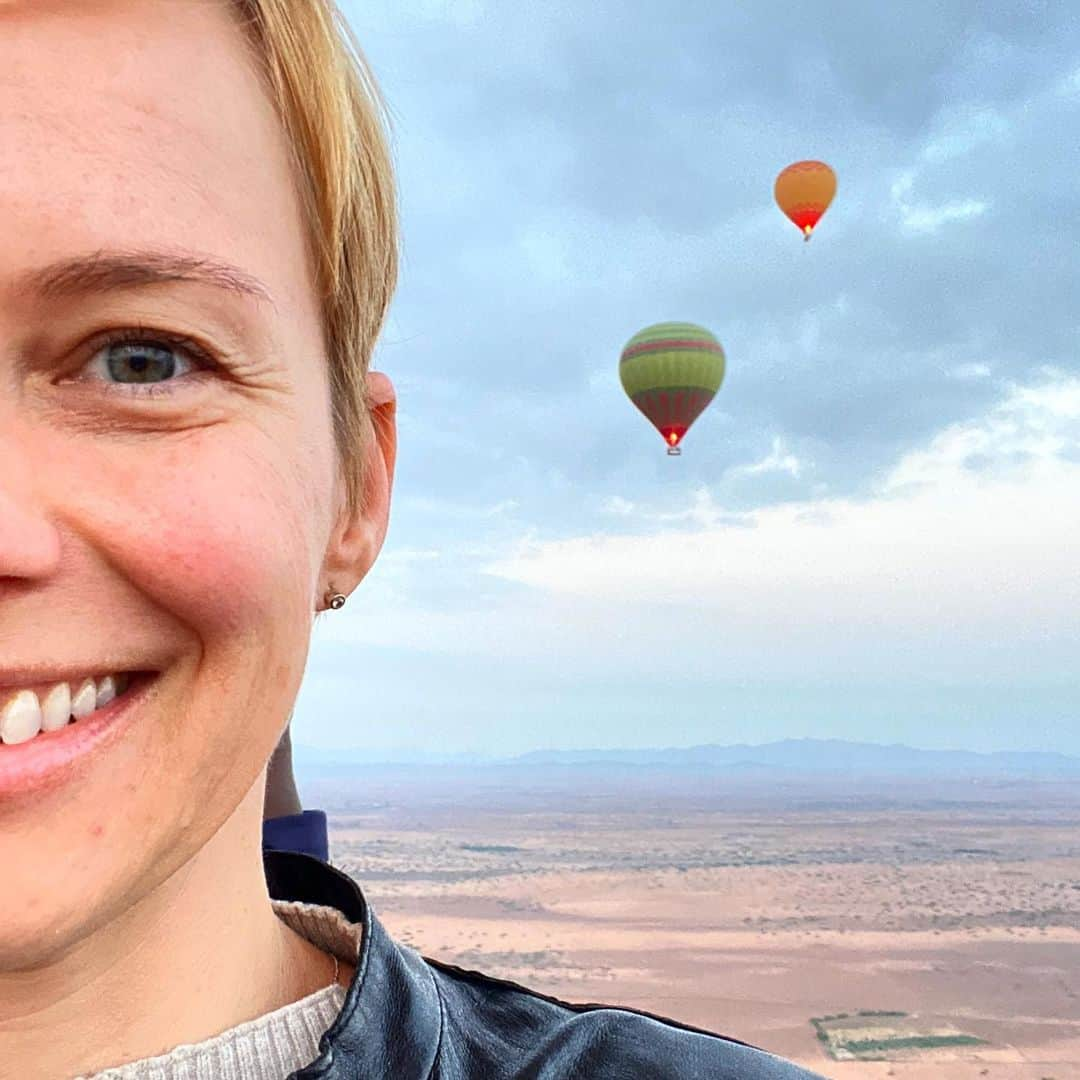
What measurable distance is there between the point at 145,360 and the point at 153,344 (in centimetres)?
1

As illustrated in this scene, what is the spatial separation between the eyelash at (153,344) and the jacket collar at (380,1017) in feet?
1.54

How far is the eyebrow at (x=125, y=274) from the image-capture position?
735mm

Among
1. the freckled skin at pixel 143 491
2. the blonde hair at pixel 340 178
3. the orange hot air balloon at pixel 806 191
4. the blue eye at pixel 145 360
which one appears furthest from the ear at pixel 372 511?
the orange hot air balloon at pixel 806 191

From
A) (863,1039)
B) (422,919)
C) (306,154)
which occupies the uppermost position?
(306,154)

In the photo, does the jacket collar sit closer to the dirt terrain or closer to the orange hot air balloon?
the orange hot air balloon

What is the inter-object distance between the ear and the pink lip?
9.4 inches

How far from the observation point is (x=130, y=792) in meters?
0.76

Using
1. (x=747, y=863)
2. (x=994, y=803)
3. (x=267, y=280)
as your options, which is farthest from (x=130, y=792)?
(x=994, y=803)

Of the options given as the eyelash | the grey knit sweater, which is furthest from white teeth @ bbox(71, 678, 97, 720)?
the grey knit sweater

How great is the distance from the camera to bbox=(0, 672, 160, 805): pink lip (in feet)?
2.41

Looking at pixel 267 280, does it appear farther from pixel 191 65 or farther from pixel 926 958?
pixel 926 958

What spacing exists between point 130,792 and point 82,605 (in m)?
0.11

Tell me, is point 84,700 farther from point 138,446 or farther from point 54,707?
point 138,446

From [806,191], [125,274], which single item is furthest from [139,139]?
[806,191]
